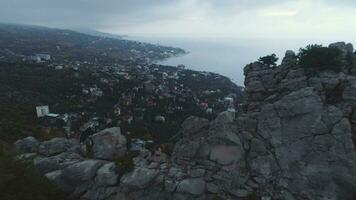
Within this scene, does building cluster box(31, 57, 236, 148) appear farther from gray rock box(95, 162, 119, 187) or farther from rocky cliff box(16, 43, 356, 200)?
gray rock box(95, 162, 119, 187)

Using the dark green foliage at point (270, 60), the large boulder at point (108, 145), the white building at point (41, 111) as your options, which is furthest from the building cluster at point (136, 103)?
the large boulder at point (108, 145)

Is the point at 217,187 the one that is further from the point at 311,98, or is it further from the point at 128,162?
the point at 311,98

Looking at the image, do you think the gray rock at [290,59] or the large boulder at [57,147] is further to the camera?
the gray rock at [290,59]

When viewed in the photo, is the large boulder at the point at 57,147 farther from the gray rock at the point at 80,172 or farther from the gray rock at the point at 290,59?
the gray rock at the point at 290,59

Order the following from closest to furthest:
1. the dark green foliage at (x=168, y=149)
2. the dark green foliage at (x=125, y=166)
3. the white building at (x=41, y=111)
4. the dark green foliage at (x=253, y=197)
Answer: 1. the dark green foliage at (x=253, y=197)
2. the dark green foliage at (x=125, y=166)
3. the dark green foliage at (x=168, y=149)
4. the white building at (x=41, y=111)

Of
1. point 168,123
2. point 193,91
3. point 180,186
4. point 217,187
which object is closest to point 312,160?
point 217,187

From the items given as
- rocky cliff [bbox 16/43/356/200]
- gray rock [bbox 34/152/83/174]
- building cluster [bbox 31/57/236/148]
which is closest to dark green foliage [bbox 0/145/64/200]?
rocky cliff [bbox 16/43/356/200]
